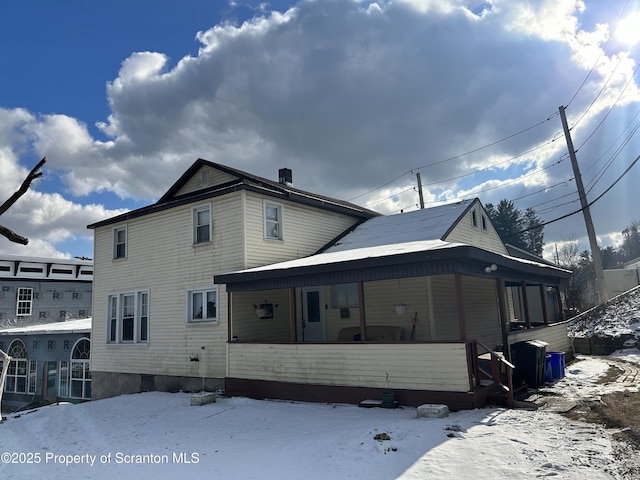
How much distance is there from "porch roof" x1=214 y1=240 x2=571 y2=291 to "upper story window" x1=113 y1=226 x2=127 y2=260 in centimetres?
612

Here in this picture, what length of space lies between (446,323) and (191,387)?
8015 mm

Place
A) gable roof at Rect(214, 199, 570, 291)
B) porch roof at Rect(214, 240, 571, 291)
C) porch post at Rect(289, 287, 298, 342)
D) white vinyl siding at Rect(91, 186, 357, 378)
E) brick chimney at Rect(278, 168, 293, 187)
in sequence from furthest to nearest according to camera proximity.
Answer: brick chimney at Rect(278, 168, 293, 187)
white vinyl siding at Rect(91, 186, 357, 378)
porch post at Rect(289, 287, 298, 342)
gable roof at Rect(214, 199, 570, 291)
porch roof at Rect(214, 240, 571, 291)

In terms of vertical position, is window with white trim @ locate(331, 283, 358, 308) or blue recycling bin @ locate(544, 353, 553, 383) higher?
window with white trim @ locate(331, 283, 358, 308)

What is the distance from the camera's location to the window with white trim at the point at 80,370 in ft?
72.8

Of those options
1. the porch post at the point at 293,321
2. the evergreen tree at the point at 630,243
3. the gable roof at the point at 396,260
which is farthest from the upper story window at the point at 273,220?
the evergreen tree at the point at 630,243

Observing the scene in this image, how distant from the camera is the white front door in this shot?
14625 millimetres

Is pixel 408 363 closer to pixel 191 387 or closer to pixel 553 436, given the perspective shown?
pixel 553 436

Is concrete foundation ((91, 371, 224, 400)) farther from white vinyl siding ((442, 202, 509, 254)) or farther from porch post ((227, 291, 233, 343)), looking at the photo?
white vinyl siding ((442, 202, 509, 254))

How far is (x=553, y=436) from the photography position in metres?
6.84

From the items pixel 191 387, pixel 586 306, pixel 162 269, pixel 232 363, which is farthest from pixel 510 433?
pixel 586 306

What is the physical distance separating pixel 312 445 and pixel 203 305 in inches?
311

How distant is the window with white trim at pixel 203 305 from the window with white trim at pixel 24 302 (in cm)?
2026

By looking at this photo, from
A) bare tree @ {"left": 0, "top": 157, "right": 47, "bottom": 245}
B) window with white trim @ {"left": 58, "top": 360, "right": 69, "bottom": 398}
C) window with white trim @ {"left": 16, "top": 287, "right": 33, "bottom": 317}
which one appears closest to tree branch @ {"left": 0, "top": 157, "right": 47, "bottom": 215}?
bare tree @ {"left": 0, "top": 157, "right": 47, "bottom": 245}

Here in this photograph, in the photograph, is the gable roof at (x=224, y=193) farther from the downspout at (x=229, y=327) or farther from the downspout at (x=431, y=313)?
the downspout at (x=431, y=313)
